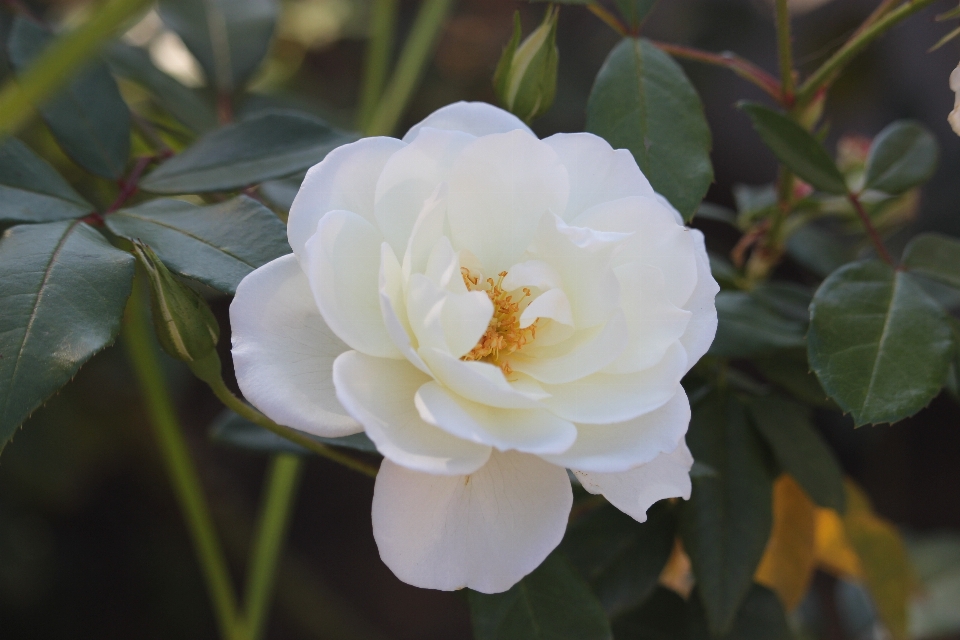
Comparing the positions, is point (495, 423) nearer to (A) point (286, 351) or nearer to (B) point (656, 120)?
(A) point (286, 351)

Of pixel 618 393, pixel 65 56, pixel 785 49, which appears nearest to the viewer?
pixel 65 56

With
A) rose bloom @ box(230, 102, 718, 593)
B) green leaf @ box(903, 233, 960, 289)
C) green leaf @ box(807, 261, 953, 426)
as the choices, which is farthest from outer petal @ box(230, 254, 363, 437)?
green leaf @ box(903, 233, 960, 289)

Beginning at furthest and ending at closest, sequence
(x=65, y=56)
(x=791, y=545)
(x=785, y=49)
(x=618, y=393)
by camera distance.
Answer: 1. (x=791, y=545)
2. (x=785, y=49)
3. (x=618, y=393)
4. (x=65, y=56)

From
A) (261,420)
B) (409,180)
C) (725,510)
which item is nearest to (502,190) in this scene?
(409,180)

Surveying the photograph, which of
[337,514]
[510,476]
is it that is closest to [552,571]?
[510,476]

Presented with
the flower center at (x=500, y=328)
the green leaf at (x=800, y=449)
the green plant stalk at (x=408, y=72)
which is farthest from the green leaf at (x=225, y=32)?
the green leaf at (x=800, y=449)

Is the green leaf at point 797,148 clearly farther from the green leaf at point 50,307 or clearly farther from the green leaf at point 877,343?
the green leaf at point 50,307

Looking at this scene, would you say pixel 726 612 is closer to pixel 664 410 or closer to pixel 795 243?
pixel 664 410
